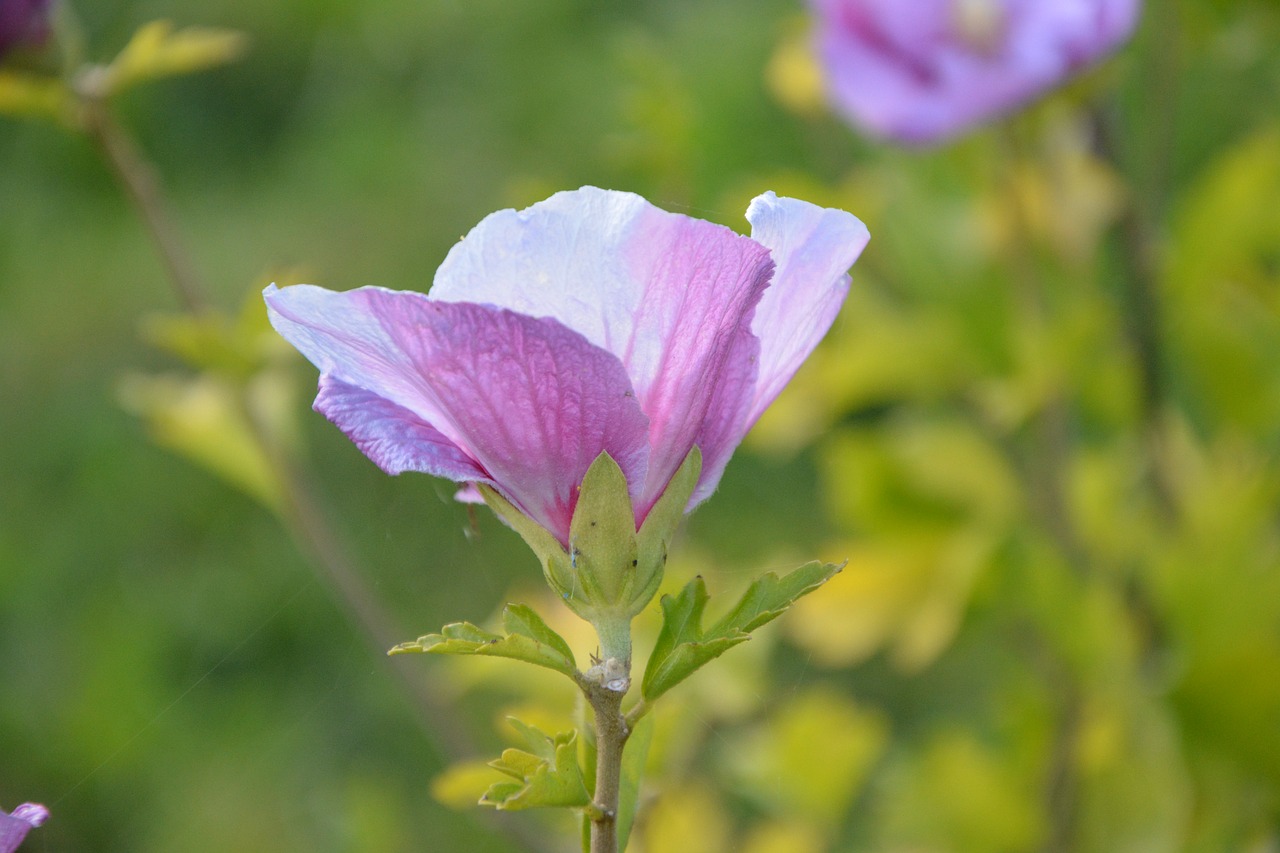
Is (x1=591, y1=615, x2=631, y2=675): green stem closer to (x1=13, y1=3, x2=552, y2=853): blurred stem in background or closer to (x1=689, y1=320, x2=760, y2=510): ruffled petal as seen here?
(x1=689, y1=320, x2=760, y2=510): ruffled petal

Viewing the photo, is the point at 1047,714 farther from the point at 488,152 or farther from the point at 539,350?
the point at 488,152

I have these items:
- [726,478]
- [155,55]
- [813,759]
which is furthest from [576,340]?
[726,478]

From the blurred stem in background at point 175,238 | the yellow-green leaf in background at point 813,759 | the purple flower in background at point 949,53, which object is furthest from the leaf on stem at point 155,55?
the yellow-green leaf in background at point 813,759

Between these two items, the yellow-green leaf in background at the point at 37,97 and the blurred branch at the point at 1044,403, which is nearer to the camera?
the yellow-green leaf in background at the point at 37,97

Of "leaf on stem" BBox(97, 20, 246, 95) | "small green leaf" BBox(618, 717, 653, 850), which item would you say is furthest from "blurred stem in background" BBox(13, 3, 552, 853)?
"small green leaf" BBox(618, 717, 653, 850)

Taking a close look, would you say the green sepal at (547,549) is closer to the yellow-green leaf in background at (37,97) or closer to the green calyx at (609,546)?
the green calyx at (609,546)

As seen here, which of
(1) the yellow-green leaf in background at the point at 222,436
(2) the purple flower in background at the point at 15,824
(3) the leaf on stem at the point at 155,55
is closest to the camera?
(2) the purple flower in background at the point at 15,824
